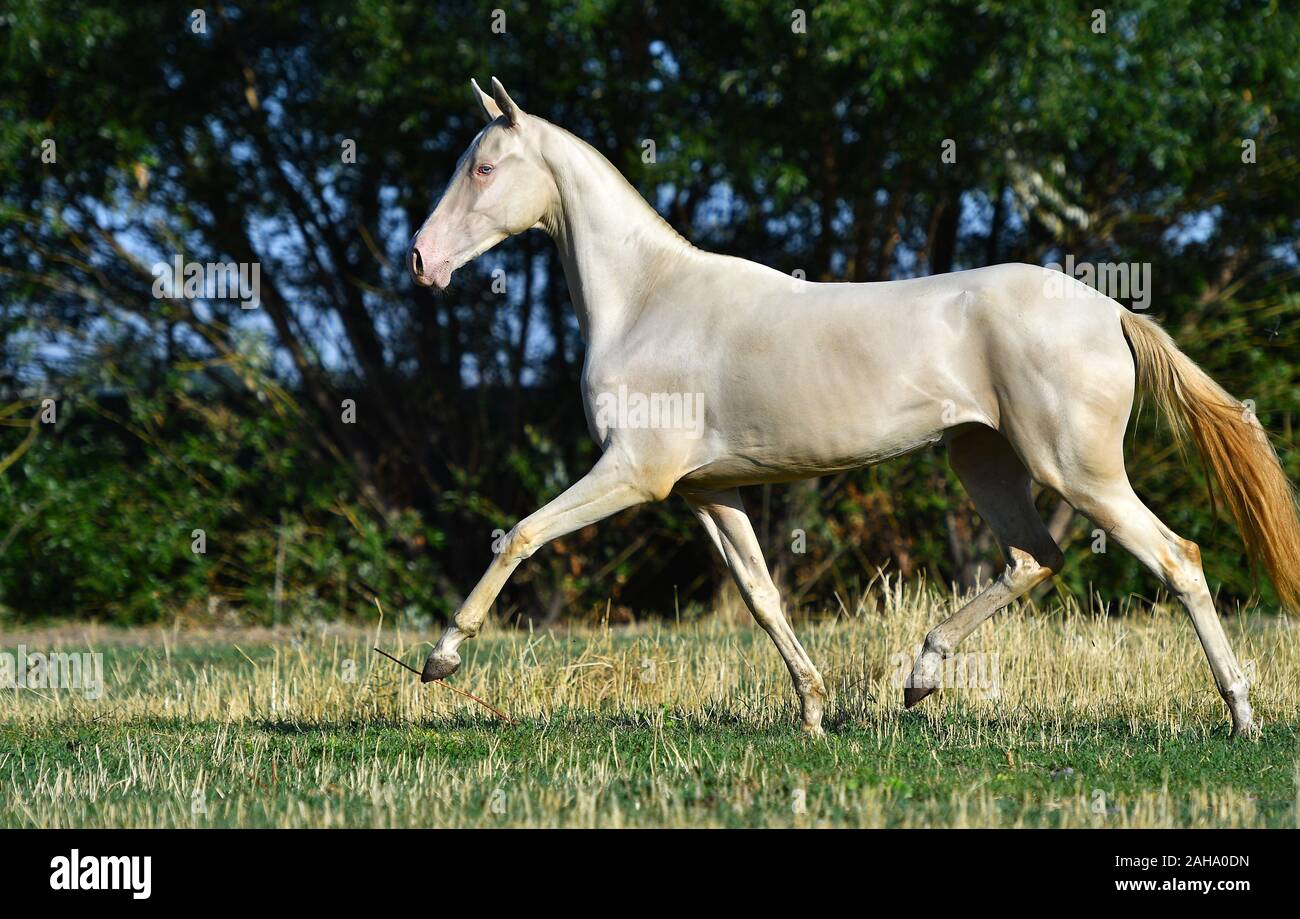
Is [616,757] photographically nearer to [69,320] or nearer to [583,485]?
[583,485]

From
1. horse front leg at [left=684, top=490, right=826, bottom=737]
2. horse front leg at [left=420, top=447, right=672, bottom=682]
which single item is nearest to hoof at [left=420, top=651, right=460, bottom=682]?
horse front leg at [left=420, top=447, right=672, bottom=682]

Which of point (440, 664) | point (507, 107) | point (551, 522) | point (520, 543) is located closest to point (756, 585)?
point (551, 522)

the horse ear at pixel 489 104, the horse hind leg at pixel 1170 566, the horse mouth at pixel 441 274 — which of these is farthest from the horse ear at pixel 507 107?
the horse hind leg at pixel 1170 566

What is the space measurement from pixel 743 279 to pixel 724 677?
2.30 meters

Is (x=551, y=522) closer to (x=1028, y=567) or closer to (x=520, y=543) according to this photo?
(x=520, y=543)

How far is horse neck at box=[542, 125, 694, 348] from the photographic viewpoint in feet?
19.9

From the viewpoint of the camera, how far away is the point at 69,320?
47.6 ft

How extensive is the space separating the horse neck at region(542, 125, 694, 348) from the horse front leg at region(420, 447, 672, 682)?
2.33 feet

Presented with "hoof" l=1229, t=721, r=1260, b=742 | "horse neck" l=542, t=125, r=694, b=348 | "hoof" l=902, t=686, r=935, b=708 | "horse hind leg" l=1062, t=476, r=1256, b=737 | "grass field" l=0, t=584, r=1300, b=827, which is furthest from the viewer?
"horse neck" l=542, t=125, r=694, b=348

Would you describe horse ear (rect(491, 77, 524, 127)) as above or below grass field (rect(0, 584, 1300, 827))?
above

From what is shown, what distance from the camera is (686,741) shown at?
224 inches

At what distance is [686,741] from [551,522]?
104 cm

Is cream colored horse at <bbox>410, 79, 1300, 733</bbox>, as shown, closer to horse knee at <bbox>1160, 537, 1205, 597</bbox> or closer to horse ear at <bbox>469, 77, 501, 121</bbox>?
horse knee at <bbox>1160, 537, 1205, 597</bbox>

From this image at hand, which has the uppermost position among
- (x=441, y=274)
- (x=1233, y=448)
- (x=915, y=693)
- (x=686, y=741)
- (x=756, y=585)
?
(x=441, y=274)
